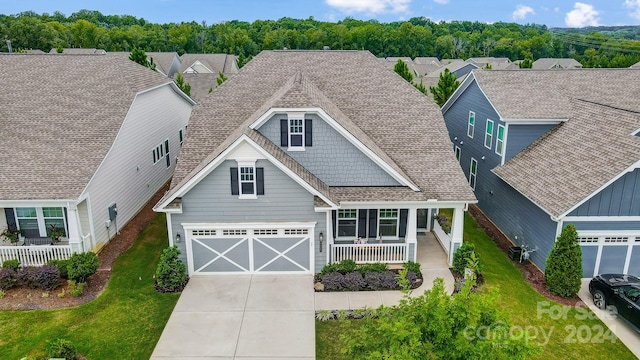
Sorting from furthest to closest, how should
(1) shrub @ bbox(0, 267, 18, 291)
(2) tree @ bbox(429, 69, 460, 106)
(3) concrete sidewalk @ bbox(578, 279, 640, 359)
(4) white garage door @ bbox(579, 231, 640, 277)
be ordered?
1. (2) tree @ bbox(429, 69, 460, 106)
2. (4) white garage door @ bbox(579, 231, 640, 277)
3. (1) shrub @ bbox(0, 267, 18, 291)
4. (3) concrete sidewalk @ bbox(578, 279, 640, 359)

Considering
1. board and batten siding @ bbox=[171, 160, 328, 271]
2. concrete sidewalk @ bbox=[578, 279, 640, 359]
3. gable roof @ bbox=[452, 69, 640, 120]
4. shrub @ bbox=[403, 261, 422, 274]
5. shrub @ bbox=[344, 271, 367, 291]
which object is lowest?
concrete sidewalk @ bbox=[578, 279, 640, 359]

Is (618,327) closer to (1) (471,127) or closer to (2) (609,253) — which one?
(2) (609,253)

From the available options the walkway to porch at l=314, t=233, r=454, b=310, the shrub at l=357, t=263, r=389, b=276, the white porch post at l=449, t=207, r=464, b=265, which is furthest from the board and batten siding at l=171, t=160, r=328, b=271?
the white porch post at l=449, t=207, r=464, b=265

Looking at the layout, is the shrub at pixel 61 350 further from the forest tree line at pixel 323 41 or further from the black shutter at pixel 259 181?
the forest tree line at pixel 323 41

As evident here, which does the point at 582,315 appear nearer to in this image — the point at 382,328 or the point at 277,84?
the point at 382,328

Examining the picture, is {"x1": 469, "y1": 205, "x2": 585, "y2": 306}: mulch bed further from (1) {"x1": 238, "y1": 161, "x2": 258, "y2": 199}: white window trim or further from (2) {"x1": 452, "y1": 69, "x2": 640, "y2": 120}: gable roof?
(1) {"x1": 238, "y1": 161, "x2": 258, "y2": 199}: white window trim

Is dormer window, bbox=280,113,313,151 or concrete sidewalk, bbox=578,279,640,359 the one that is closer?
concrete sidewalk, bbox=578,279,640,359

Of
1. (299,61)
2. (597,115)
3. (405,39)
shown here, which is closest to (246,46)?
(405,39)

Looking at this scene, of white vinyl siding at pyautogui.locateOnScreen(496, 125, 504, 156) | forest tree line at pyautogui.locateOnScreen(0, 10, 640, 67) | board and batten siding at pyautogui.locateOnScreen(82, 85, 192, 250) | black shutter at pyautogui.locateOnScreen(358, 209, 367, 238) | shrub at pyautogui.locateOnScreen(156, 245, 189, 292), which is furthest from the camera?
forest tree line at pyautogui.locateOnScreen(0, 10, 640, 67)
